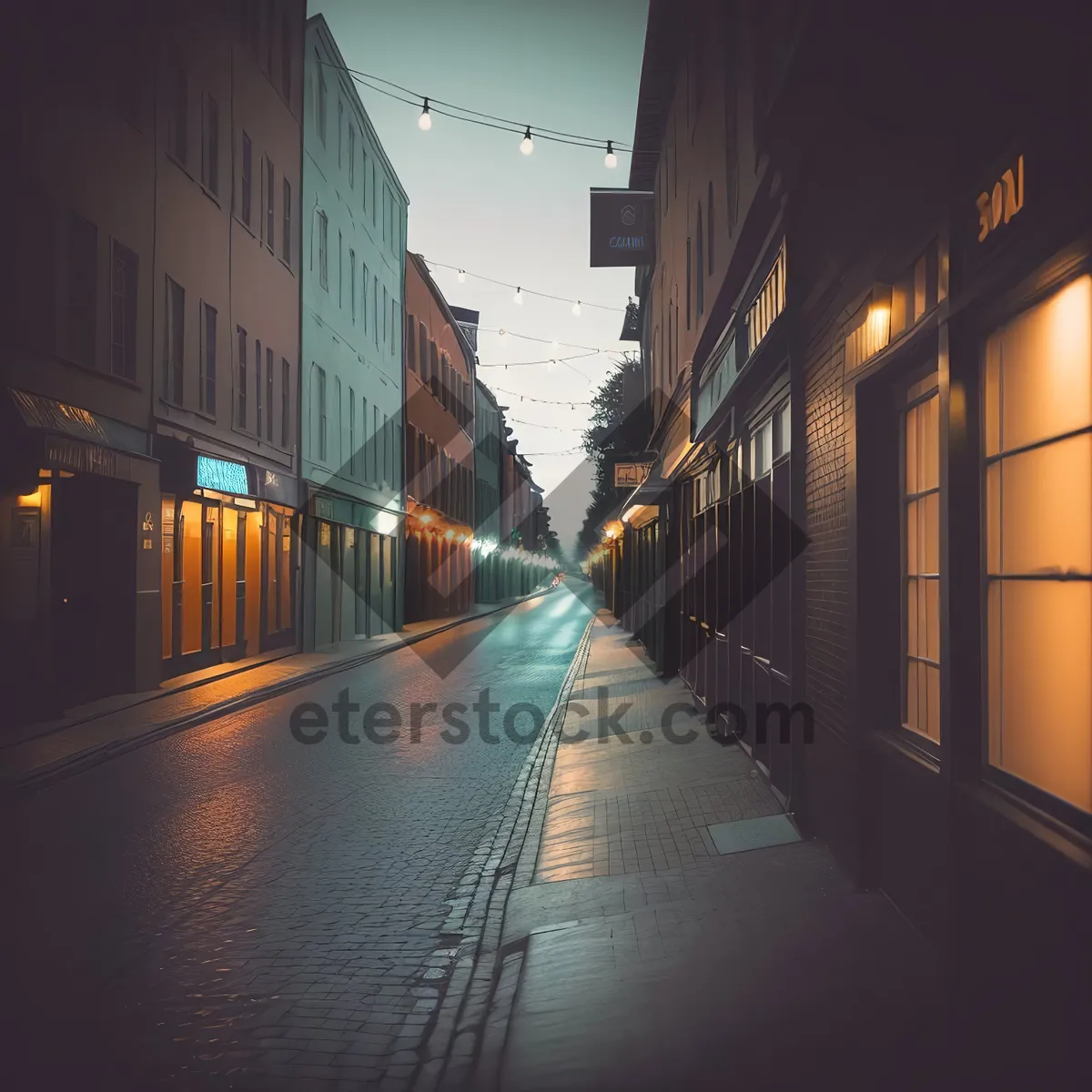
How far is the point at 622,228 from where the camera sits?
20.0m

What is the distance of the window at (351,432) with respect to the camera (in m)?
27.7

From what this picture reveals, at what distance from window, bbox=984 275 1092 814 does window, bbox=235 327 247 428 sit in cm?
1692

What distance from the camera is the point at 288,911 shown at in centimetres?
547

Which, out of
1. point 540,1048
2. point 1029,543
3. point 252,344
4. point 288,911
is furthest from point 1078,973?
point 252,344

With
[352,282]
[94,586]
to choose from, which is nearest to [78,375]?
[94,586]

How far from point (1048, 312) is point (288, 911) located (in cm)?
454

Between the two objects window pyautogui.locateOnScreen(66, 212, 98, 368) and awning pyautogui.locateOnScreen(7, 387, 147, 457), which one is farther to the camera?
window pyautogui.locateOnScreen(66, 212, 98, 368)

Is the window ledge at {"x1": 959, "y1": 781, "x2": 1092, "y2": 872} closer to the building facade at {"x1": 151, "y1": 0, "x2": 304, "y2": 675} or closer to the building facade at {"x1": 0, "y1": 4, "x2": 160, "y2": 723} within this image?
the building facade at {"x1": 0, "y1": 4, "x2": 160, "y2": 723}

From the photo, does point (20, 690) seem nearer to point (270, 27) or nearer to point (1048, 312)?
point (1048, 312)

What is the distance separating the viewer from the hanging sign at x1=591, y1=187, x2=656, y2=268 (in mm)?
19562

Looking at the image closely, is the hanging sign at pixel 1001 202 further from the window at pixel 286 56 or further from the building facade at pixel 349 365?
the window at pixel 286 56

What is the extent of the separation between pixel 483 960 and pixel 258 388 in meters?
17.0

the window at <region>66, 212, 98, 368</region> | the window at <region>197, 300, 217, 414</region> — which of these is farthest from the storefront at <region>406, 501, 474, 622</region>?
the window at <region>66, 212, 98, 368</region>

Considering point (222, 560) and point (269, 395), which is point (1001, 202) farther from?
point (269, 395)
